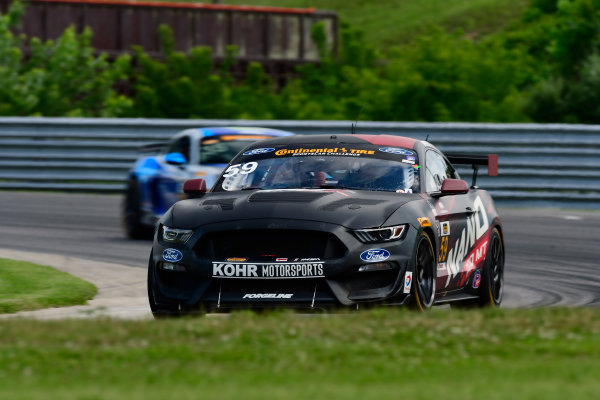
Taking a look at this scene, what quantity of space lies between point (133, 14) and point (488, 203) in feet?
97.3

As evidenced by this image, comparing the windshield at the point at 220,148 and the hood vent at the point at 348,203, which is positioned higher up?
the hood vent at the point at 348,203

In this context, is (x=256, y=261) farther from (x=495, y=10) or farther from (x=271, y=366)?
A: (x=495, y=10)

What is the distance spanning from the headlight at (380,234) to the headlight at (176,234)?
1.14 meters

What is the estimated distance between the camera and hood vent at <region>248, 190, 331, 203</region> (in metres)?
8.96

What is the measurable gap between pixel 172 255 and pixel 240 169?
1442 mm

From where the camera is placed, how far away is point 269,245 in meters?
8.70

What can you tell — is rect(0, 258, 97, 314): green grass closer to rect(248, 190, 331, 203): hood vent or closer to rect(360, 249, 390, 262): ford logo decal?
rect(248, 190, 331, 203): hood vent

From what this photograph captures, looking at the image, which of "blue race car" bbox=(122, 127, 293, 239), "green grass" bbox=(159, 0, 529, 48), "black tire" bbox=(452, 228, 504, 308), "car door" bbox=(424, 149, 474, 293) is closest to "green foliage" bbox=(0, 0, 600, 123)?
"blue race car" bbox=(122, 127, 293, 239)

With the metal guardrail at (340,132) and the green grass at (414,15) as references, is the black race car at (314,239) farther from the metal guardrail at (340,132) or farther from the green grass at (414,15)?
the green grass at (414,15)

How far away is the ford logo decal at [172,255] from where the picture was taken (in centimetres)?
882

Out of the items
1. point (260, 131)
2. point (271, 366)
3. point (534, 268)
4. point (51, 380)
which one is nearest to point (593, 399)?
point (271, 366)

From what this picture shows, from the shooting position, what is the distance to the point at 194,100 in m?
28.9

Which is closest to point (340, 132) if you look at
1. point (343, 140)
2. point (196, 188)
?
point (343, 140)

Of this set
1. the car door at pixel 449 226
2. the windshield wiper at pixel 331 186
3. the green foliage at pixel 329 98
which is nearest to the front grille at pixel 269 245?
the windshield wiper at pixel 331 186
